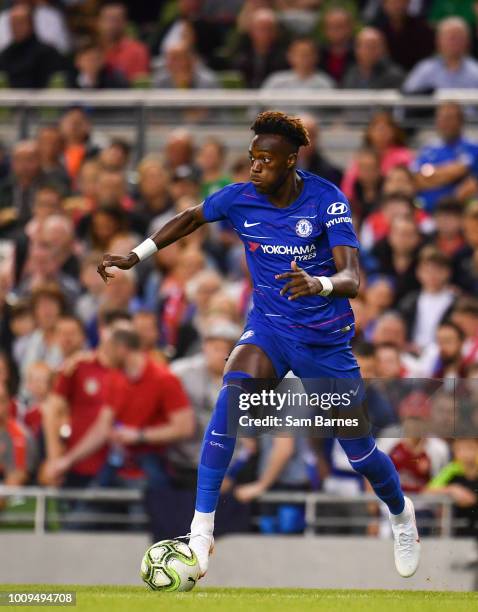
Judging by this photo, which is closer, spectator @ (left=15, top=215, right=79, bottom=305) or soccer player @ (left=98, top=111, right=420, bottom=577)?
soccer player @ (left=98, top=111, right=420, bottom=577)

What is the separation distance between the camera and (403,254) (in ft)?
49.1

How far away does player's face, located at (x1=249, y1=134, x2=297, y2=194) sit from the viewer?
9.34 meters

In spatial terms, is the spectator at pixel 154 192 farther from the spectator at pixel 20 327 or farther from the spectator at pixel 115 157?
the spectator at pixel 20 327

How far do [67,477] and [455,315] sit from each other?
3.59m

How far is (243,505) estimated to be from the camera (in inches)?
520

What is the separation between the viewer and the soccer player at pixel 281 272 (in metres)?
9.36

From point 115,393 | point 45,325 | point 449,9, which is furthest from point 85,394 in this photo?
point 449,9

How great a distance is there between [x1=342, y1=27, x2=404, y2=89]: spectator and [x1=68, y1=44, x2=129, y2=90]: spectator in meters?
2.85

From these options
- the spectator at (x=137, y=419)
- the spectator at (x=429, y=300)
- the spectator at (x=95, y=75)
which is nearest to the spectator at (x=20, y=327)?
the spectator at (x=137, y=419)

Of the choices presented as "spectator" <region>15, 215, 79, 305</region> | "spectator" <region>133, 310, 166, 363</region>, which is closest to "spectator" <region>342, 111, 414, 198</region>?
"spectator" <region>133, 310, 166, 363</region>

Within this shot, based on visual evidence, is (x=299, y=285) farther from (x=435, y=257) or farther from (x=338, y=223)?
(x=435, y=257)

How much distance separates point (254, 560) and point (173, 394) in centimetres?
160

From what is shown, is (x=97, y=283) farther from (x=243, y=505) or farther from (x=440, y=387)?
(x=440, y=387)

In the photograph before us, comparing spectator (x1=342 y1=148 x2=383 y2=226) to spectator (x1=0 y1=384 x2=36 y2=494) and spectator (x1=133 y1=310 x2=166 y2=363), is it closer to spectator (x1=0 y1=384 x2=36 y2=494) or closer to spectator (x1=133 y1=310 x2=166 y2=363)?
spectator (x1=133 y1=310 x2=166 y2=363)
